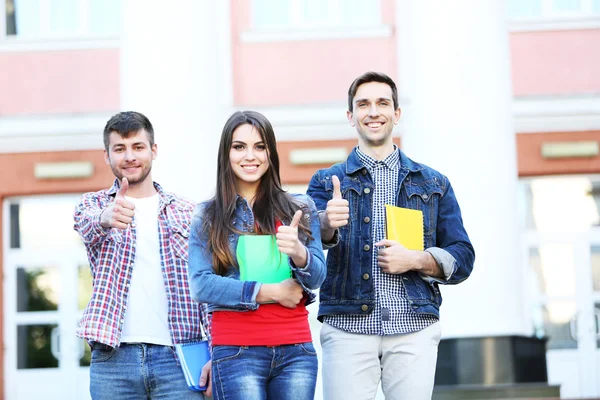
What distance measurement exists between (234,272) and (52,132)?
6.86 metres

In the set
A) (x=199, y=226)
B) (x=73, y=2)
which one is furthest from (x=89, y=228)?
(x=73, y=2)

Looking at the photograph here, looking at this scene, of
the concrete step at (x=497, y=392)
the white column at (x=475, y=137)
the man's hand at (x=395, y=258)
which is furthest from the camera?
the white column at (x=475, y=137)

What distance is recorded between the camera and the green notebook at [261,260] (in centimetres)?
330

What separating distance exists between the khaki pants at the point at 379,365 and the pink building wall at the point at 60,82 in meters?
6.64

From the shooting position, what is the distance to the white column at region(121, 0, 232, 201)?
816 cm

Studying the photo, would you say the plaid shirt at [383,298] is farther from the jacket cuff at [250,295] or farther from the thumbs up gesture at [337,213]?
the jacket cuff at [250,295]

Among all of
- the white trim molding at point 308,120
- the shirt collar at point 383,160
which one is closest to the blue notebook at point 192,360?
the shirt collar at point 383,160

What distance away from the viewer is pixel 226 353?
3.23 meters

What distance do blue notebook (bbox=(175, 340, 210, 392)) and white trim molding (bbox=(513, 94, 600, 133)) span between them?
21.6 ft

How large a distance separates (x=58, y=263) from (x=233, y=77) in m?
2.54

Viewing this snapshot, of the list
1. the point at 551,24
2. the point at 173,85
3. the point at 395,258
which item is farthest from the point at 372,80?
the point at 551,24

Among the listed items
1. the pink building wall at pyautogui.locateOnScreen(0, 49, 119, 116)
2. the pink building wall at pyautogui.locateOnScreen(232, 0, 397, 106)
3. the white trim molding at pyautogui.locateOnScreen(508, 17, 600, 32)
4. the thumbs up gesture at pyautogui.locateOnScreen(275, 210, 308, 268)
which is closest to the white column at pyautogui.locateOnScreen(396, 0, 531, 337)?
the pink building wall at pyautogui.locateOnScreen(232, 0, 397, 106)

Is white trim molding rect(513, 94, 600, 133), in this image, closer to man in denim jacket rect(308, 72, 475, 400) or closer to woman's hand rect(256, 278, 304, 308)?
man in denim jacket rect(308, 72, 475, 400)

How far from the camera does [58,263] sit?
10.2 metres
